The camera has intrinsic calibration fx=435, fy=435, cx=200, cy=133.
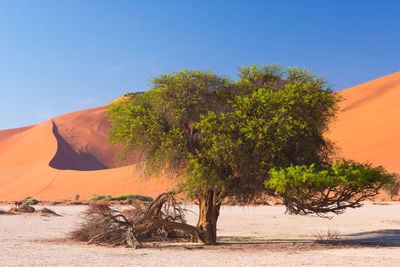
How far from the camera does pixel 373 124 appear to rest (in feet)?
213

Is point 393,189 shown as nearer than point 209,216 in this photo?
No

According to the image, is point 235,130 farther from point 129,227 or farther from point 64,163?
point 64,163

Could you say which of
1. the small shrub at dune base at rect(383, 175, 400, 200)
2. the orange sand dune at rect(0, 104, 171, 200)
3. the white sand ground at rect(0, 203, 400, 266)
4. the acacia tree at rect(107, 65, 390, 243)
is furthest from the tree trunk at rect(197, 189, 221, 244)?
the small shrub at dune base at rect(383, 175, 400, 200)

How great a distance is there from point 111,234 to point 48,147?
71.3 metres

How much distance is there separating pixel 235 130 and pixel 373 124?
57.9 m

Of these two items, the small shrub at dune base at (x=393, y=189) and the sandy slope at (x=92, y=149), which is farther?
the sandy slope at (x=92, y=149)

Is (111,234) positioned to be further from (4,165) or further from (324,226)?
(4,165)

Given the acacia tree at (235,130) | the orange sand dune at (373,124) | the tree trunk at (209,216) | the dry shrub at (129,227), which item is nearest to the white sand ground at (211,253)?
the dry shrub at (129,227)

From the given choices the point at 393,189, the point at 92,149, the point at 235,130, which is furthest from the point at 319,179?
the point at 92,149

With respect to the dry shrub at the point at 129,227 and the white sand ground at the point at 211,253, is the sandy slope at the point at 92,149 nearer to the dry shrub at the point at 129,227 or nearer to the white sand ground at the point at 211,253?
the dry shrub at the point at 129,227

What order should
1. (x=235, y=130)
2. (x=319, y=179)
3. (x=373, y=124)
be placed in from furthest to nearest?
1. (x=373, y=124)
2. (x=235, y=130)
3. (x=319, y=179)

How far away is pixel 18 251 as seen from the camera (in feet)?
39.0

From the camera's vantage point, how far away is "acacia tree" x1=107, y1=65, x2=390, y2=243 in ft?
40.3

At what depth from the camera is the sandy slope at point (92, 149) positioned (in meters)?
55.3
